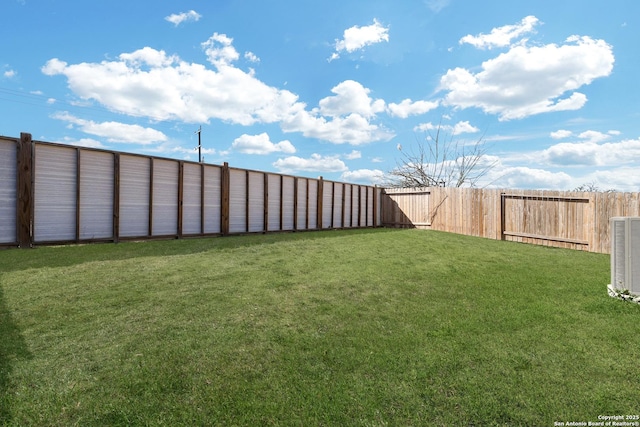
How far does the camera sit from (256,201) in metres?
9.78

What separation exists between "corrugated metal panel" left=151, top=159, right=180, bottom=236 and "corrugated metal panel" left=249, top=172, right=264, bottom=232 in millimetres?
2265

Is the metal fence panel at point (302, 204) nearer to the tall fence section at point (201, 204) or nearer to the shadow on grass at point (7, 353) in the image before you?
the tall fence section at point (201, 204)

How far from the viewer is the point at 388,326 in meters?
2.69

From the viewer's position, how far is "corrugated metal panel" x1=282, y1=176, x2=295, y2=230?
10648 mm

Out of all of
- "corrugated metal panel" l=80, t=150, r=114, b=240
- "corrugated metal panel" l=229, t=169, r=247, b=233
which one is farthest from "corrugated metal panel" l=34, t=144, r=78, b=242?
"corrugated metal panel" l=229, t=169, r=247, b=233

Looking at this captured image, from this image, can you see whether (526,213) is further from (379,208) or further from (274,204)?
(274,204)

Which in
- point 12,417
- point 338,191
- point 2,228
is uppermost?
point 338,191

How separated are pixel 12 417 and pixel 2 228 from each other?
19.3ft

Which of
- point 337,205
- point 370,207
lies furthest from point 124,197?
point 370,207

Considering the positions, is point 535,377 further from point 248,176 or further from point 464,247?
point 248,176

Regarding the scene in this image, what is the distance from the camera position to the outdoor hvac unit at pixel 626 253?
3447 millimetres

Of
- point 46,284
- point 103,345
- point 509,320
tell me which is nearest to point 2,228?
point 46,284

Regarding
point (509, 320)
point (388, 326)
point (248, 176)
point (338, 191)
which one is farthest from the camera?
point (338, 191)

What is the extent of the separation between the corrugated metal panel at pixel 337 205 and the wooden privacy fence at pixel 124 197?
205 cm
